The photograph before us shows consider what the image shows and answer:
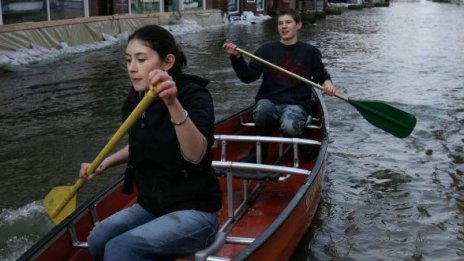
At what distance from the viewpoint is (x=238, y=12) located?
1238 inches

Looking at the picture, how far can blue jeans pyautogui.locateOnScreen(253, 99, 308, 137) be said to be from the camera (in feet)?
18.2

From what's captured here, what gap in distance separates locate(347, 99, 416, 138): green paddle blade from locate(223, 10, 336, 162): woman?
46 cm

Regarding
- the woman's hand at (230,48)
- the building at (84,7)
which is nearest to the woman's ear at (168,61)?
the woman's hand at (230,48)

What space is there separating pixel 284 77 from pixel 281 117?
527mm

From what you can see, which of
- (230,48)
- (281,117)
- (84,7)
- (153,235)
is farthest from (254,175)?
(84,7)

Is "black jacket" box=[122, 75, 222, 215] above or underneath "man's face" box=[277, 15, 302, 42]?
underneath

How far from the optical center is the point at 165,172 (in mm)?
2891

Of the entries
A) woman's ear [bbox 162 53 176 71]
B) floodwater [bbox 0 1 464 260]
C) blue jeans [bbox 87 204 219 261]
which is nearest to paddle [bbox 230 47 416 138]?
floodwater [bbox 0 1 464 260]

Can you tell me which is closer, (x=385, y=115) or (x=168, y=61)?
(x=168, y=61)

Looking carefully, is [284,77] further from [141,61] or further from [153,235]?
[153,235]

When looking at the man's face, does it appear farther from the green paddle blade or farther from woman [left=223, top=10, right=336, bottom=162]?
the green paddle blade

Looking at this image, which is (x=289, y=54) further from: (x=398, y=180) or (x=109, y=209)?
(x=109, y=209)

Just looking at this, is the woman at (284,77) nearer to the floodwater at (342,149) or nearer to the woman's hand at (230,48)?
the woman's hand at (230,48)

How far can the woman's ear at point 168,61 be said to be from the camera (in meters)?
2.84
